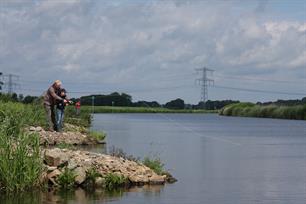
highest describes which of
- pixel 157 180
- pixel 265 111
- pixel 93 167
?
pixel 265 111

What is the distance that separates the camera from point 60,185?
17.1 metres

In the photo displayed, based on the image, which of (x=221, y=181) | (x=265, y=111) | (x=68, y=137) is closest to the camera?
(x=221, y=181)

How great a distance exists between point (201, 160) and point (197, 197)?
31.7ft

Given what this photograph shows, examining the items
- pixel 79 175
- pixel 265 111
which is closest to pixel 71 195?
pixel 79 175

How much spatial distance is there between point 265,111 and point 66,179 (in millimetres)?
99725

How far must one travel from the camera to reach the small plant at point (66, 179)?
1717cm

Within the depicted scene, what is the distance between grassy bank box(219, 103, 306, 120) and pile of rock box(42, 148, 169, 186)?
81.5 m

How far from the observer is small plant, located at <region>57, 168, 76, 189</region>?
17.2m

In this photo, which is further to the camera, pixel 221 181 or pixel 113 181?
pixel 221 181

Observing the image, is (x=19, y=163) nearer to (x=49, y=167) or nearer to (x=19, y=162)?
(x=19, y=162)

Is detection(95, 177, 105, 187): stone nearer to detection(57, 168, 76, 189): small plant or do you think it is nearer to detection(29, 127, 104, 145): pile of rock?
detection(57, 168, 76, 189): small plant

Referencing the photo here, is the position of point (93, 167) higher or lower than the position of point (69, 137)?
lower

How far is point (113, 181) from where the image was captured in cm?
1758

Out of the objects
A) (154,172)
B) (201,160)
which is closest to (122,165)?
(154,172)
